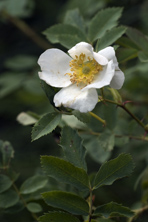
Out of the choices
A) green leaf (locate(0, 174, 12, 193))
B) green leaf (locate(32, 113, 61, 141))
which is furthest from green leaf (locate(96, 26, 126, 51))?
green leaf (locate(0, 174, 12, 193))

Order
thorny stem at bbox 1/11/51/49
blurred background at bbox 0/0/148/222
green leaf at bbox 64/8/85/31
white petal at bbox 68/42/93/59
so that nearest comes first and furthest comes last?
white petal at bbox 68/42/93/59
green leaf at bbox 64/8/85/31
blurred background at bbox 0/0/148/222
thorny stem at bbox 1/11/51/49

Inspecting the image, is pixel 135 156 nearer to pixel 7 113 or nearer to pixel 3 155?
pixel 3 155

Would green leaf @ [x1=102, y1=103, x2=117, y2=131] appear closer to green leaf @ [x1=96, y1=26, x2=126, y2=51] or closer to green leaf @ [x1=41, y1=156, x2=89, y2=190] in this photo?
→ green leaf @ [x1=96, y1=26, x2=126, y2=51]

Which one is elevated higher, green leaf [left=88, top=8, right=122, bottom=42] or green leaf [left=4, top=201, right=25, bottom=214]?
green leaf [left=88, top=8, right=122, bottom=42]

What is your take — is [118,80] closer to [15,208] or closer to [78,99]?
[78,99]

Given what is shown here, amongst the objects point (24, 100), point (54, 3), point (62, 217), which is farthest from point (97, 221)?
point (54, 3)

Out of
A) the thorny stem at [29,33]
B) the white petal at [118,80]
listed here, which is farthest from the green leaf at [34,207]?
the thorny stem at [29,33]

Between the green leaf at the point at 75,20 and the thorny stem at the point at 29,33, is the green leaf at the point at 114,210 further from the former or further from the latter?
the thorny stem at the point at 29,33
